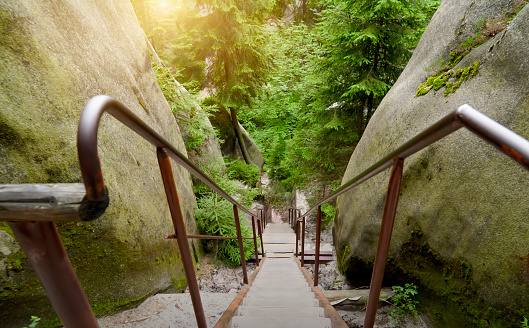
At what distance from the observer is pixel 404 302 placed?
325 cm

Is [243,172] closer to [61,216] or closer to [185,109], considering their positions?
[185,109]

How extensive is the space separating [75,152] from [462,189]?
13.7 feet

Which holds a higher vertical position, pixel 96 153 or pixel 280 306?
pixel 96 153

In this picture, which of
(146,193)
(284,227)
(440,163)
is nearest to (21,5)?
(146,193)

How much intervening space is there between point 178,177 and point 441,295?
15.1 feet

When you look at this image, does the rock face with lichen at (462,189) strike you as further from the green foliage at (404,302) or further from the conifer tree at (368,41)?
the conifer tree at (368,41)

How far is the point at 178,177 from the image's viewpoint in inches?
211

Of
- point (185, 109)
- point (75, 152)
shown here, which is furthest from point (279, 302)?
point (185, 109)

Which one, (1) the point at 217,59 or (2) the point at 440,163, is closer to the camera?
(2) the point at 440,163

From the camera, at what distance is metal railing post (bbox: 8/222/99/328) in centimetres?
58

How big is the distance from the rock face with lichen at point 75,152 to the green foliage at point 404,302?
3095 mm

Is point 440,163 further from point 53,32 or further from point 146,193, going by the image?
point 53,32

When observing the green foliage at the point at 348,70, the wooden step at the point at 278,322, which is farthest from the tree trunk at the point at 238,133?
the wooden step at the point at 278,322

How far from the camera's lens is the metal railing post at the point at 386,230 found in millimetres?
1107
